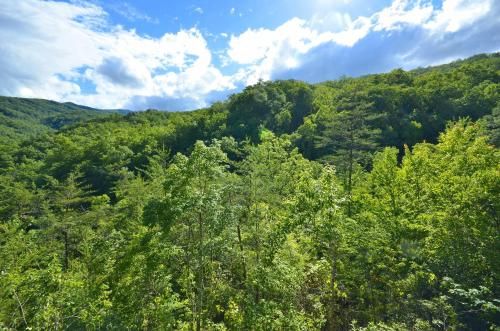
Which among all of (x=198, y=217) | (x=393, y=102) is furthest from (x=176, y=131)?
(x=198, y=217)

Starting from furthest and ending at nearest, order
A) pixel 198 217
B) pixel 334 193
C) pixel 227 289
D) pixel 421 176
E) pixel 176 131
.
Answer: pixel 176 131, pixel 421 176, pixel 227 289, pixel 198 217, pixel 334 193

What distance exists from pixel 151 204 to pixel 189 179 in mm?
1368

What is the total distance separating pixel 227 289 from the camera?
15617 millimetres

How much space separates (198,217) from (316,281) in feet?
22.0

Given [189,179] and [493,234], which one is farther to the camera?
[493,234]

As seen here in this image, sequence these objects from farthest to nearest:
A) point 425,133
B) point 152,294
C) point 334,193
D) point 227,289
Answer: point 425,133, point 227,289, point 152,294, point 334,193

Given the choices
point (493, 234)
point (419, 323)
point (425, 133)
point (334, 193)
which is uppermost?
point (425, 133)

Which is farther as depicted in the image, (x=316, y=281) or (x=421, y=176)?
(x=421, y=176)

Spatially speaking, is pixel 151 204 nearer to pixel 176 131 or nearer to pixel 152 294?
pixel 152 294

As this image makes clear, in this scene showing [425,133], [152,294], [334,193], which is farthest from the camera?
[425,133]

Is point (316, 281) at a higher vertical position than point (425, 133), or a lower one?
lower

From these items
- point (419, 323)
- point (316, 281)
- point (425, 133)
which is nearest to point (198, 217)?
point (316, 281)

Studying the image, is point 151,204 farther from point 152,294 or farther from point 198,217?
point 152,294

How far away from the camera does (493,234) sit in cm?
1450
